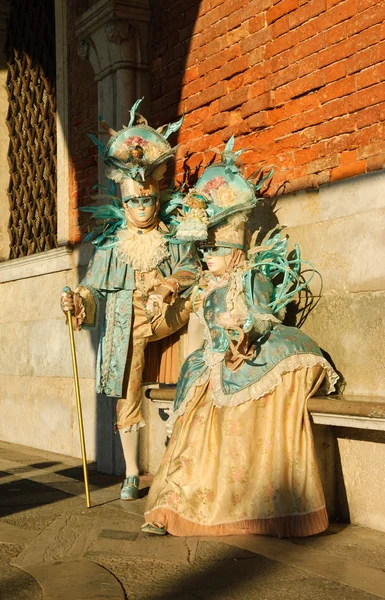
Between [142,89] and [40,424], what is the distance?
3159mm

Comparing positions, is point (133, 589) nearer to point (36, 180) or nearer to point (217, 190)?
point (217, 190)

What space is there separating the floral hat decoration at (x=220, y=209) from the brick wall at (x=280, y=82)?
1.60 ft

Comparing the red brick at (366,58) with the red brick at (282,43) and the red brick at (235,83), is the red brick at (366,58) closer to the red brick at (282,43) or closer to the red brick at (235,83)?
the red brick at (282,43)

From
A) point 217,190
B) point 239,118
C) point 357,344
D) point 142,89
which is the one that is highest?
point 142,89

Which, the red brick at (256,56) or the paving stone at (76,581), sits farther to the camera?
the red brick at (256,56)

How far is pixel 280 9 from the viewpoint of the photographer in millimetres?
6105

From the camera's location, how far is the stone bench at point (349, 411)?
15.4ft

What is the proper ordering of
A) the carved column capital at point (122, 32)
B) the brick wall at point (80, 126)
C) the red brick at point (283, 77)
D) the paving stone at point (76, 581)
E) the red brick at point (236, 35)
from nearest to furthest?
the paving stone at point (76, 581), the red brick at point (283, 77), the red brick at point (236, 35), the carved column capital at point (122, 32), the brick wall at point (80, 126)

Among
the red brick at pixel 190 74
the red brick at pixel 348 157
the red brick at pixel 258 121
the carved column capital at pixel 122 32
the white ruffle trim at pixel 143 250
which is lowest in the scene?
the white ruffle trim at pixel 143 250

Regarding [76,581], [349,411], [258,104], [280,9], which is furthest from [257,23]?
[76,581]

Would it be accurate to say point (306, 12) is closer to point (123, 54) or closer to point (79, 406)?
point (123, 54)

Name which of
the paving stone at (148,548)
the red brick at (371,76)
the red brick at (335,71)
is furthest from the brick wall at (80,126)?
the paving stone at (148,548)

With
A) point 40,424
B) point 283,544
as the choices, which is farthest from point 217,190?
point 40,424

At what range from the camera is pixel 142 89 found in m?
7.48
